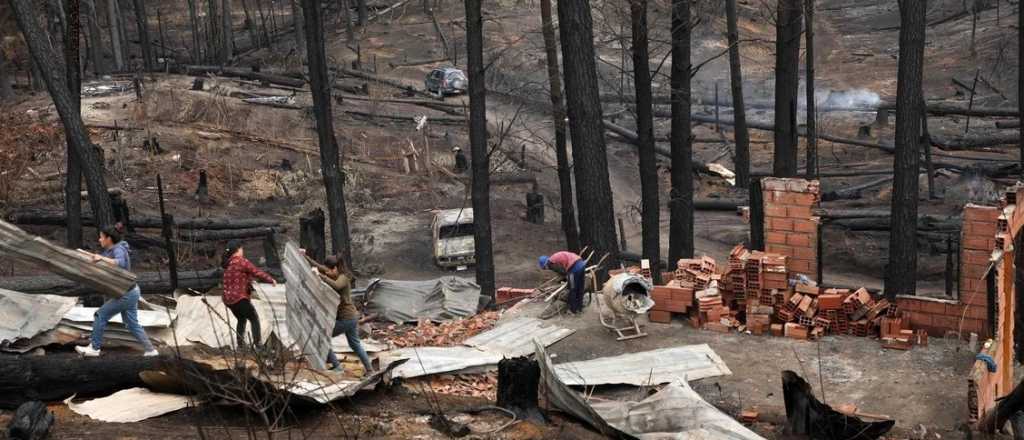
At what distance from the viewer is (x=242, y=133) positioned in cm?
3575

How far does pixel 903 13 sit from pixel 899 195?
315cm

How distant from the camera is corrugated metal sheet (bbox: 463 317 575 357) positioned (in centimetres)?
1459

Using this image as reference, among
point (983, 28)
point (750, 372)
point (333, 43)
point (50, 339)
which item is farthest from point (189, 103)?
point (983, 28)

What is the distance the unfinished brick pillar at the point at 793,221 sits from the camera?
1487 cm

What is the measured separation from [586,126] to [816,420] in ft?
27.7

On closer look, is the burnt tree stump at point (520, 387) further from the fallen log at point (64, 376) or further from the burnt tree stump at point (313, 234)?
the burnt tree stump at point (313, 234)

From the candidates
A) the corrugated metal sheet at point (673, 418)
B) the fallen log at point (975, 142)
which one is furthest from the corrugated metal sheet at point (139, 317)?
the fallen log at point (975, 142)

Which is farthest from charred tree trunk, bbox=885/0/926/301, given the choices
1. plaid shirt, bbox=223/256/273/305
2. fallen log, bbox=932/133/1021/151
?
fallen log, bbox=932/133/1021/151

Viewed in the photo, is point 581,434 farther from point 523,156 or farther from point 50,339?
point 523,156

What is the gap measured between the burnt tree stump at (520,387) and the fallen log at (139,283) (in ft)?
33.6

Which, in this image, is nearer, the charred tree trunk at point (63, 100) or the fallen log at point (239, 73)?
the charred tree trunk at point (63, 100)

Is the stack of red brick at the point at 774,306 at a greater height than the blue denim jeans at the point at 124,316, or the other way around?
the blue denim jeans at the point at 124,316

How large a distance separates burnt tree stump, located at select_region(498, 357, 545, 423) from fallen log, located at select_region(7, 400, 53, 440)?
4239 millimetres

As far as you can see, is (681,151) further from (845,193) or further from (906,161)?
(845,193)
